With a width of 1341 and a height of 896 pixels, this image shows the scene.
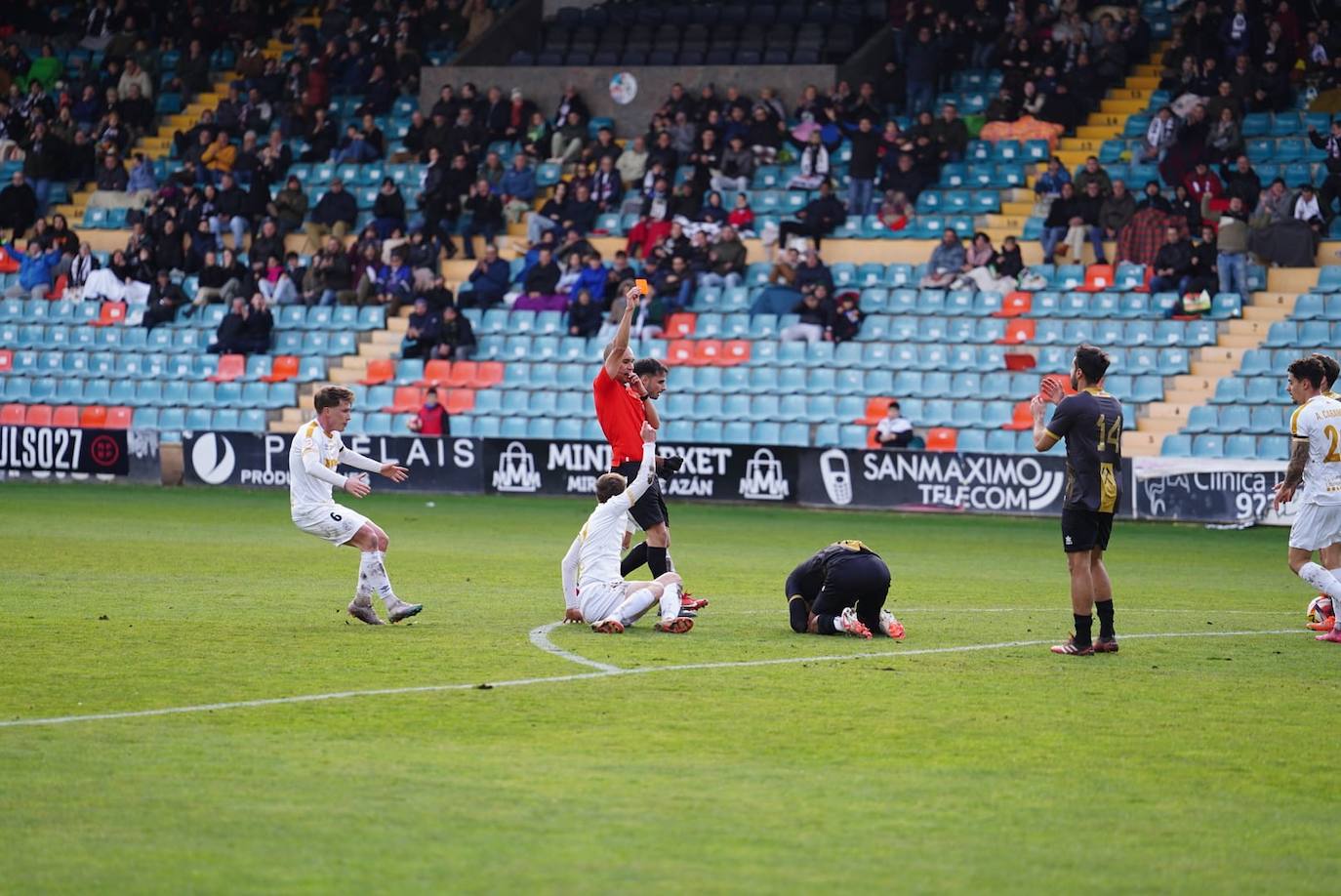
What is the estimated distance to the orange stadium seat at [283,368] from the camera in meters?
32.5

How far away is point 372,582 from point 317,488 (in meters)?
0.79

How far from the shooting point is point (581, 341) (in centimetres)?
3066

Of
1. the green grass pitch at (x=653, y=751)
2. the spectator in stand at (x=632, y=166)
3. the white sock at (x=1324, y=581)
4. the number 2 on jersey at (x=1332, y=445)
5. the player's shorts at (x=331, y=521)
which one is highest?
the spectator in stand at (x=632, y=166)

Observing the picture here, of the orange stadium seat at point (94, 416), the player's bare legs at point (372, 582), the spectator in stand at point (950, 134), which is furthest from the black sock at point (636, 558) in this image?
the orange stadium seat at point (94, 416)

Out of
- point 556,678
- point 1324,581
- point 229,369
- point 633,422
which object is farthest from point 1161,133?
point 556,678

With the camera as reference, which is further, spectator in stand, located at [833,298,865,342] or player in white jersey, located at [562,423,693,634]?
spectator in stand, located at [833,298,865,342]

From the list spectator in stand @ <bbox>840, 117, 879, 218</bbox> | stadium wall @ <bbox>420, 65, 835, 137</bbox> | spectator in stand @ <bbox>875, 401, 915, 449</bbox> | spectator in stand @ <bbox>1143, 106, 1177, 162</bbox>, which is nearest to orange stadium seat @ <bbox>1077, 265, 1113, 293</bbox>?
spectator in stand @ <bbox>1143, 106, 1177, 162</bbox>

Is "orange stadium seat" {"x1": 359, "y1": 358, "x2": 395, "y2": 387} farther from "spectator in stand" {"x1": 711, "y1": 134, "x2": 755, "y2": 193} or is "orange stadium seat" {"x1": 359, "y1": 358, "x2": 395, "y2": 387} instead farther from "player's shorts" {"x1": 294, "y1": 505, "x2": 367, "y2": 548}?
"player's shorts" {"x1": 294, "y1": 505, "x2": 367, "y2": 548}

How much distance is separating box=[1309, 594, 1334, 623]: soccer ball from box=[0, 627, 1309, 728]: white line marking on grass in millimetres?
298

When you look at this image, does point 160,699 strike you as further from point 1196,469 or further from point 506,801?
point 1196,469

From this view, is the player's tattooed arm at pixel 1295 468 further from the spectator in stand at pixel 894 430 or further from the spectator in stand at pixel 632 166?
the spectator in stand at pixel 632 166

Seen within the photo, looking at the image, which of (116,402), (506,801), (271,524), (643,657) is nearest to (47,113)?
(116,402)

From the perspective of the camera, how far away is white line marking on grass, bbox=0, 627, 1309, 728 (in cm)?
912

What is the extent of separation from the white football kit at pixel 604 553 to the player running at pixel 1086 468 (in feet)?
9.54
